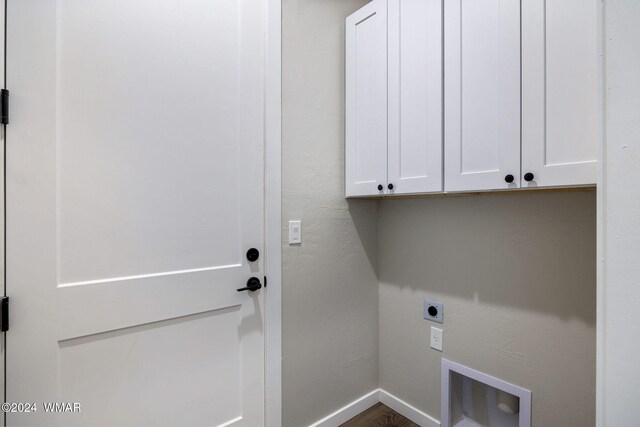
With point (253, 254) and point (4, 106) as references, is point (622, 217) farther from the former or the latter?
point (4, 106)

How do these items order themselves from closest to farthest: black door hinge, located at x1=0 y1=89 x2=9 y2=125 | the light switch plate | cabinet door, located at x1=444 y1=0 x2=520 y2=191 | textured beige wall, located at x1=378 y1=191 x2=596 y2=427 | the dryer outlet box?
black door hinge, located at x1=0 y1=89 x2=9 y2=125, cabinet door, located at x1=444 y1=0 x2=520 y2=191, textured beige wall, located at x1=378 y1=191 x2=596 y2=427, the light switch plate, the dryer outlet box

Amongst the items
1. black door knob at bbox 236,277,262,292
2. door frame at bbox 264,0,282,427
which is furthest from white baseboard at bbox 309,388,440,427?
black door knob at bbox 236,277,262,292

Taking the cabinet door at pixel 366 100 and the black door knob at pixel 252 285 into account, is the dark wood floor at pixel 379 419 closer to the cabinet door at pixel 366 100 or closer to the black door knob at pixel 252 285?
the black door knob at pixel 252 285

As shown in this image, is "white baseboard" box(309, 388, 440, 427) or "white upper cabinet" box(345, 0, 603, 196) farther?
"white baseboard" box(309, 388, 440, 427)

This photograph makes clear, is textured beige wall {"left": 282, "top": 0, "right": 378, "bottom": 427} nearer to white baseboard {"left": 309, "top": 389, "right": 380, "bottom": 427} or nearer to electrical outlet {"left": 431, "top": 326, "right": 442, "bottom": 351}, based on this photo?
white baseboard {"left": 309, "top": 389, "right": 380, "bottom": 427}

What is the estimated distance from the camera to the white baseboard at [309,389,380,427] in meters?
1.63

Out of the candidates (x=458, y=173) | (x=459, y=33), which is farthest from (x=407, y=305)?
(x=459, y=33)

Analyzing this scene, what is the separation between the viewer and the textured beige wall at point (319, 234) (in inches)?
58.9

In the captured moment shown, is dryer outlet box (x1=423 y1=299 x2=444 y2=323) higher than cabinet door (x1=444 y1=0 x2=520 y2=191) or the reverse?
→ the reverse

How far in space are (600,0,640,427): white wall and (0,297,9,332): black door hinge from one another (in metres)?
1.54

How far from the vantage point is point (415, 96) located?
1363 millimetres

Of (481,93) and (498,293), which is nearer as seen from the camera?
(481,93)

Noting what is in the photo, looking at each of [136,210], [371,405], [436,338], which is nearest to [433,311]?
[436,338]

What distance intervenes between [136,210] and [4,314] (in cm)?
46
